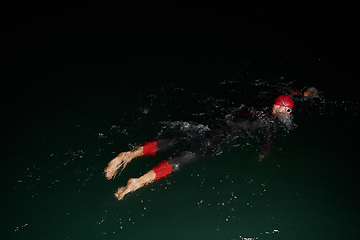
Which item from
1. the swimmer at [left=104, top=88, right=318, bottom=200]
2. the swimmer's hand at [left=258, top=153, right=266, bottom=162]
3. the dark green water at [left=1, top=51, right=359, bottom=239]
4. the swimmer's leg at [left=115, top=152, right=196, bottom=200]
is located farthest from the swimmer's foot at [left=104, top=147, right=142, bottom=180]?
the swimmer's hand at [left=258, top=153, right=266, bottom=162]

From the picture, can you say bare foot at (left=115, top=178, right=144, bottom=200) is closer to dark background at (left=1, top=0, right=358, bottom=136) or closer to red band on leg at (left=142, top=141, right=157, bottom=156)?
red band on leg at (left=142, top=141, right=157, bottom=156)

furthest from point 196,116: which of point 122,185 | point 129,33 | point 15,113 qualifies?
point 129,33

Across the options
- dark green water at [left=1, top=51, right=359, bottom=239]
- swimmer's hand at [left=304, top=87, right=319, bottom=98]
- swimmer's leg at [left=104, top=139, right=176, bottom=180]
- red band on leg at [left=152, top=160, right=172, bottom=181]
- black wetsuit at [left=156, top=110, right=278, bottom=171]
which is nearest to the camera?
dark green water at [left=1, top=51, right=359, bottom=239]

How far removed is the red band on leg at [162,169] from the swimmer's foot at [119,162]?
1.46 feet

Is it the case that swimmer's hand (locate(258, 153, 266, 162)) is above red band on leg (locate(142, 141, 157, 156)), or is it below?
below

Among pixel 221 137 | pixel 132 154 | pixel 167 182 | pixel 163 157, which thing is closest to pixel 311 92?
pixel 221 137

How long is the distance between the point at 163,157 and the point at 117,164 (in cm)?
71

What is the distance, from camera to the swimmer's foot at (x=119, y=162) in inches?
127

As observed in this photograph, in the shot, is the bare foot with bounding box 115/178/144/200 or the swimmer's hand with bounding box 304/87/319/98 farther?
the swimmer's hand with bounding box 304/87/319/98

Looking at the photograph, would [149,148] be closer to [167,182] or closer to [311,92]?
[167,182]

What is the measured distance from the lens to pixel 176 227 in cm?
293

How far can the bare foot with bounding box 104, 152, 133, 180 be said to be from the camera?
127 inches

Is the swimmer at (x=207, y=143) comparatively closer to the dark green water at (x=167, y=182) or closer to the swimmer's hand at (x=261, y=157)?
the swimmer's hand at (x=261, y=157)

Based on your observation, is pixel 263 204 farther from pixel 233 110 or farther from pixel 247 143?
pixel 233 110
